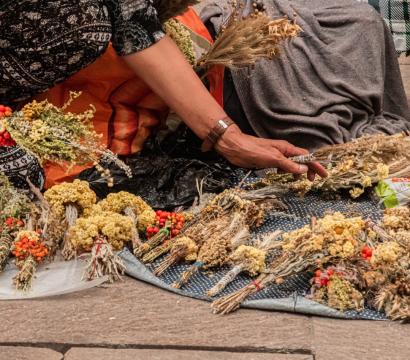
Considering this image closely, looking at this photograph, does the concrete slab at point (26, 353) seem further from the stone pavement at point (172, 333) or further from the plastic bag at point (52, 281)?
the plastic bag at point (52, 281)

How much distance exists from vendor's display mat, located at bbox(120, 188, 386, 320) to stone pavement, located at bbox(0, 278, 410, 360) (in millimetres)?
27

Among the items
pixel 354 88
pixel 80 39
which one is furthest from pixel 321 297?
pixel 354 88

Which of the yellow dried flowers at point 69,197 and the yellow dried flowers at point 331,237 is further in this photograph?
the yellow dried flowers at point 69,197

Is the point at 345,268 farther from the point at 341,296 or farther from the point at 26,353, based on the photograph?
the point at 26,353

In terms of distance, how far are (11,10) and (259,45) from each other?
104 centimetres

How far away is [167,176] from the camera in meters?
3.61

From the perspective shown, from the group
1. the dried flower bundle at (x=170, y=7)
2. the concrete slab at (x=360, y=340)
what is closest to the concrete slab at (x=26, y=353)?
the concrete slab at (x=360, y=340)

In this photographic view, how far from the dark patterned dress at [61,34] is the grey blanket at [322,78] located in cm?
81

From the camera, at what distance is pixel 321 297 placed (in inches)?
103

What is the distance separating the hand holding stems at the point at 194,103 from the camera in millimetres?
3311

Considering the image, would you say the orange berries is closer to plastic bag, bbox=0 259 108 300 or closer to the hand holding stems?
plastic bag, bbox=0 259 108 300

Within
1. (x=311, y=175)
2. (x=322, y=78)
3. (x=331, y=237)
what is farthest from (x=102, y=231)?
(x=322, y=78)

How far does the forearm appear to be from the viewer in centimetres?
331

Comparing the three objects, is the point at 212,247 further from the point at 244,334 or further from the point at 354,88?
the point at 354,88
